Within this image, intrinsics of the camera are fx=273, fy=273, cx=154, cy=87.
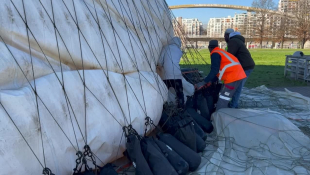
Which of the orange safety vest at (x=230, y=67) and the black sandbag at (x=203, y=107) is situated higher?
the orange safety vest at (x=230, y=67)

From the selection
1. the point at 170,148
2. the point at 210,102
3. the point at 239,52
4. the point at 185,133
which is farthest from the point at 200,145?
the point at 239,52

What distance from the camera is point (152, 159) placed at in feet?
8.80

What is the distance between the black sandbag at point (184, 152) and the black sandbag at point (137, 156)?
1.55 ft

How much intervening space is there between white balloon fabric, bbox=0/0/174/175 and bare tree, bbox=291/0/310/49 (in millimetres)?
45281

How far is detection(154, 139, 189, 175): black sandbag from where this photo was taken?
9.15ft

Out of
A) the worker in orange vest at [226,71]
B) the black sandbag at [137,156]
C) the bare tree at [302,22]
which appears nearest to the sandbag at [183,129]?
the black sandbag at [137,156]

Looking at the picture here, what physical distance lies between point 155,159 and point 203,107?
185cm

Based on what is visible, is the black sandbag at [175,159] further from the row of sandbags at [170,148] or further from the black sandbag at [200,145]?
the black sandbag at [200,145]

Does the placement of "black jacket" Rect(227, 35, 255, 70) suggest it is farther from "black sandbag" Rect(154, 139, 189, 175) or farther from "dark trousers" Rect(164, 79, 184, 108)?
"black sandbag" Rect(154, 139, 189, 175)

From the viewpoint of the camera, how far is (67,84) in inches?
107

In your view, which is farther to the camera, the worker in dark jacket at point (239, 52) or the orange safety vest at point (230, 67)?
the worker in dark jacket at point (239, 52)

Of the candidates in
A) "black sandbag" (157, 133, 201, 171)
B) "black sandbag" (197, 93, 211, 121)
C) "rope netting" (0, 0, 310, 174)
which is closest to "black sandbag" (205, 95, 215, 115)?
"black sandbag" (197, 93, 211, 121)

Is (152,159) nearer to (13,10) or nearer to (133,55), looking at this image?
(133,55)

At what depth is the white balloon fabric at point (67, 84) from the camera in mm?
2322
